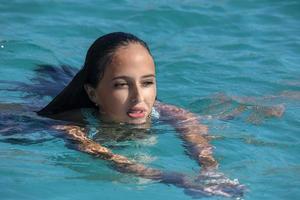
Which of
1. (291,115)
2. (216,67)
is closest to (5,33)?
(216,67)

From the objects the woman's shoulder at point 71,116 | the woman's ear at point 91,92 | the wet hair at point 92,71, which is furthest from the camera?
the woman's shoulder at point 71,116

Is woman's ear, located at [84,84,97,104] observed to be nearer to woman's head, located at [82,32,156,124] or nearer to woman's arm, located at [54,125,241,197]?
woman's head, located at [82,32,156,124]

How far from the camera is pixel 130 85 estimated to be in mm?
4875

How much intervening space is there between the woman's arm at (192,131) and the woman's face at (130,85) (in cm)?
37

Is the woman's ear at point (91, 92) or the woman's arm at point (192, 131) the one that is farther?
the woman's ear at point (91, 92)

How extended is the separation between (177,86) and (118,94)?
202cm

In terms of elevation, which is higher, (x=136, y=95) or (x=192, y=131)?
(x=136, y=95)

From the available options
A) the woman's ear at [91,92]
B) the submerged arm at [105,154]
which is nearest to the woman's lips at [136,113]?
the submerged arm at [105,154]

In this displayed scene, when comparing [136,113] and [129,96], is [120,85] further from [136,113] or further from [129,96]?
[136,113]

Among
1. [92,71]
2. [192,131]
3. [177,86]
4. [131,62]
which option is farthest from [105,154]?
[177,86]

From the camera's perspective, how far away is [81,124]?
5.25 meters

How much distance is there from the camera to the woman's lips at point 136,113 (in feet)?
16.0

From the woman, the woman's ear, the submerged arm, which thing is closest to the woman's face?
the woman

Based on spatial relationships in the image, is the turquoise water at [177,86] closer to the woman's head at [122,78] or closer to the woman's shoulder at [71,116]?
the woman's shoulder at [71,116]
